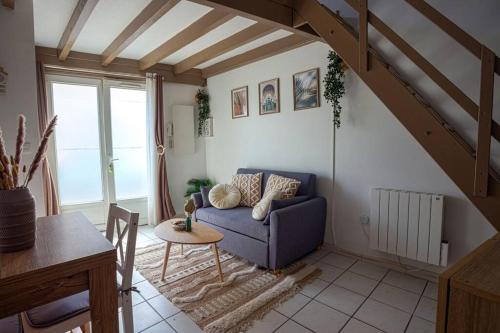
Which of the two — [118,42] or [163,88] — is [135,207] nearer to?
[163,88]

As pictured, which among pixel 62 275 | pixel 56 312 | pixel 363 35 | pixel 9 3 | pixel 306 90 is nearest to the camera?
pixel 62 275

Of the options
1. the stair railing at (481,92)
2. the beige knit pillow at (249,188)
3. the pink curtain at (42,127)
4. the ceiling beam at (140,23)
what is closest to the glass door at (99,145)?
the pink curtain at (42,127)

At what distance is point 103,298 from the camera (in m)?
1.02

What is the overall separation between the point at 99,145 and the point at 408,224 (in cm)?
401

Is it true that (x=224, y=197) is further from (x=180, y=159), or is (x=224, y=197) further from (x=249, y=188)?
(x=180, y=159)

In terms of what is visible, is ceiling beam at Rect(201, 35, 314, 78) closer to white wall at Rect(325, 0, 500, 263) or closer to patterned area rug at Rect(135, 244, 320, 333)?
white wall at Rect(325, 0, 500, 263)

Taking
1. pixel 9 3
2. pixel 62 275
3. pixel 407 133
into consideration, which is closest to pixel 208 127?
pixel 9 3

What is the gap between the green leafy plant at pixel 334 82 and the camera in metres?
2.77

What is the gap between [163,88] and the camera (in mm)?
4320

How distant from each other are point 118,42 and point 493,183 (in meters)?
3.65

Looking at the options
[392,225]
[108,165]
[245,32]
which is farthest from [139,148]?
[392,225]

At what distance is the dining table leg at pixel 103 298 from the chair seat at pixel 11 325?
1.21 ft

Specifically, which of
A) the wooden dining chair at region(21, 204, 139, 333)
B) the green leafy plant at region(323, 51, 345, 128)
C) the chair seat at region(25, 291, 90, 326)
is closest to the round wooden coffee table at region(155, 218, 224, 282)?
the wooden dining chair at region(21, 204, 139, 333)

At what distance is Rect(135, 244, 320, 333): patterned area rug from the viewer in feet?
6.35
